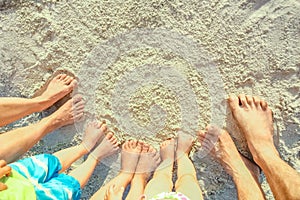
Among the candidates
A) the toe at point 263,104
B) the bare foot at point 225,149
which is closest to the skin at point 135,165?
the bare foot at point 225,149

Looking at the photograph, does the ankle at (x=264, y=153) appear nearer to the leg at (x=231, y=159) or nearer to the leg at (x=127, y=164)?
the leg at (x=231, y=159)

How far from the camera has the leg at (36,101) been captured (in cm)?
149

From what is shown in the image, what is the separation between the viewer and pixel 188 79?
1.57 m

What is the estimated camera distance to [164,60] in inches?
61.7

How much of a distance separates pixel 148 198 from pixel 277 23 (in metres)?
0.74

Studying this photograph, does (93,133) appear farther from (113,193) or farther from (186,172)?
(186,172)

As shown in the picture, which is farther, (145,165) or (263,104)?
(145,165)

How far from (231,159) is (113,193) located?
44cm

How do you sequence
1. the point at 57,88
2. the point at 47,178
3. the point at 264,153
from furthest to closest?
the point at 57,88 → the point at 264,153 → the point at 47,178

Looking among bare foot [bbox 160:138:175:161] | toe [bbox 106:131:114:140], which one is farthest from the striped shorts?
bare foot [bbox 160:138:175:161]

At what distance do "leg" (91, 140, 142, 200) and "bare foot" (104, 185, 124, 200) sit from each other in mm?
40

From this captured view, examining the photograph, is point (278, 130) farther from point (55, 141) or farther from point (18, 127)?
point (18, 127)

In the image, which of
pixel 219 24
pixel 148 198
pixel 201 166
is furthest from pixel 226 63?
pixel 148 198

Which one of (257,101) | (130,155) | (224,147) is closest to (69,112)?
(130,155)
